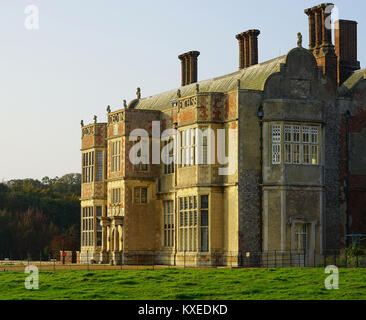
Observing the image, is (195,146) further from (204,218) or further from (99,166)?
(99,166)

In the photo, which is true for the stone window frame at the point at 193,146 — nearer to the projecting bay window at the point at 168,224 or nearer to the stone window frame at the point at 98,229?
the projecting bay window at the point at 168,224

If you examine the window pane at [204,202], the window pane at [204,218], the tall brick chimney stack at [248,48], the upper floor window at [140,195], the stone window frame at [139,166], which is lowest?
the window pane at [204,218]

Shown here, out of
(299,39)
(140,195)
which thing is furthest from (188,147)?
(299,39)

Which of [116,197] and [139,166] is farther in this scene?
[116,197]

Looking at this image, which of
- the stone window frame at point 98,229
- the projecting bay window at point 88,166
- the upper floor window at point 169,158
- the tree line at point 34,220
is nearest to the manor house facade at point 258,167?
the upper floor window at point 169,158

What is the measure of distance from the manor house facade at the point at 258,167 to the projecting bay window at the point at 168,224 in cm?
5

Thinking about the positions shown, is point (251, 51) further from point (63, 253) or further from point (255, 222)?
point (63, 253)

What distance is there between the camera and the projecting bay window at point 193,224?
3931cm

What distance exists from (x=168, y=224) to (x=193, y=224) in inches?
182

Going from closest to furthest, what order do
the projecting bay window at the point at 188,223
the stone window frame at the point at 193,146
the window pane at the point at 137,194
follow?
the stone window frame at the point at 193,146
the projecting bay window at the point at 188,223
the window pane at the point at 137,194

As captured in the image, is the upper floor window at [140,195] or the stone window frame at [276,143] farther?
the upper floor window at [140,195]

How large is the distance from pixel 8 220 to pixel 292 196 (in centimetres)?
5645

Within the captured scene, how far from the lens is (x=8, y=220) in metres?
89.1

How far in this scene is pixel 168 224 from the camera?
145ft
